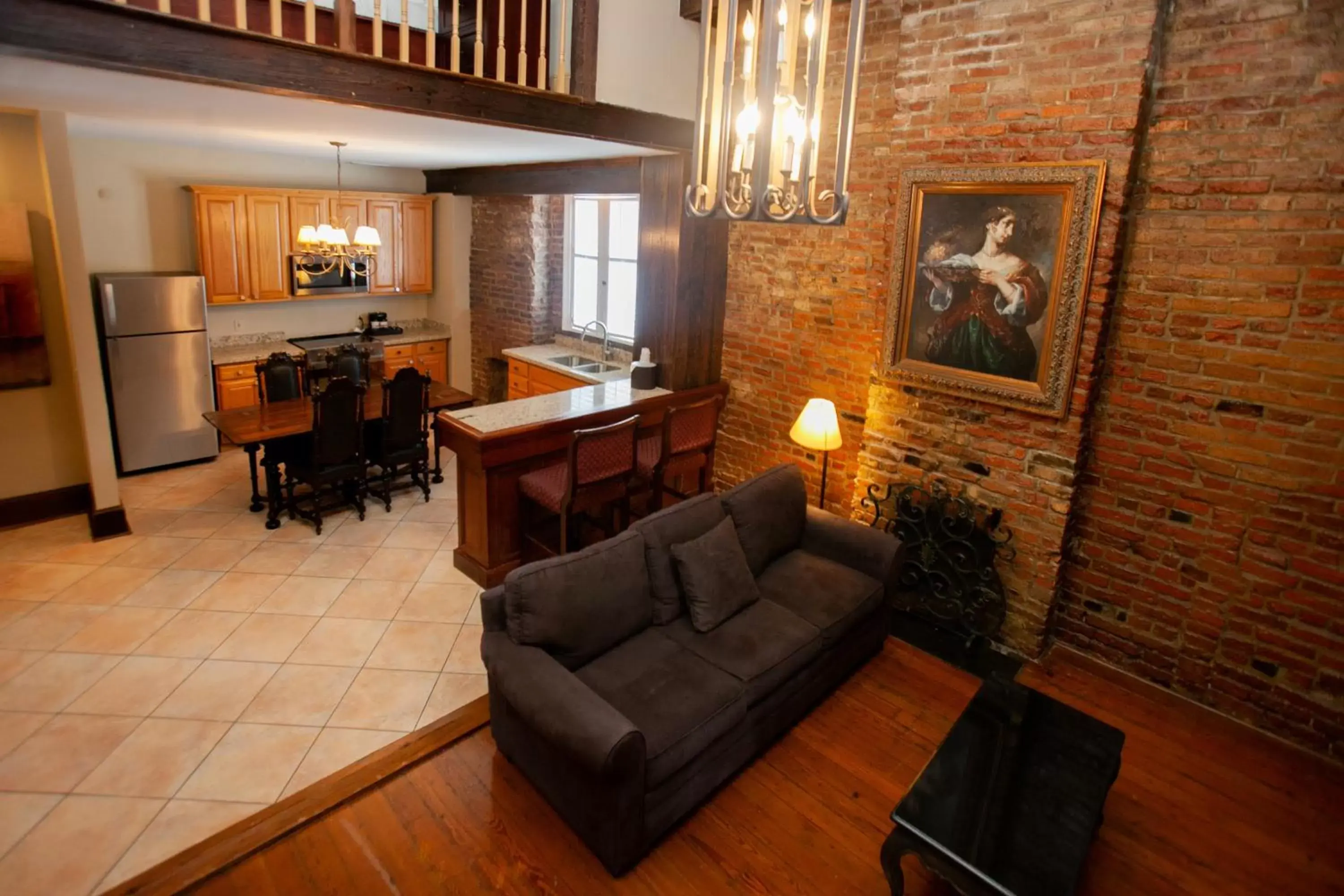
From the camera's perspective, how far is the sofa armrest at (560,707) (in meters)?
2.25

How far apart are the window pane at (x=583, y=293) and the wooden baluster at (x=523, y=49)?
3.22 metres

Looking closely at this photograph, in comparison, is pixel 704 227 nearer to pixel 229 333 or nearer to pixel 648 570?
pixel 648 570

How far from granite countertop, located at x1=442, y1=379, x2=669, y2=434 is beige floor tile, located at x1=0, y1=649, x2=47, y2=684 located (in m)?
2.21

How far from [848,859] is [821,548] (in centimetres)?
157

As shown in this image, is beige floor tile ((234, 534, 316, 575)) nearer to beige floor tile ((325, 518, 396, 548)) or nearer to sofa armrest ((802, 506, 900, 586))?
beige floor tile ((325, 518, 396, 548))

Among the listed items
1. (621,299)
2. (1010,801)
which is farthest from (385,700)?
(621,299)

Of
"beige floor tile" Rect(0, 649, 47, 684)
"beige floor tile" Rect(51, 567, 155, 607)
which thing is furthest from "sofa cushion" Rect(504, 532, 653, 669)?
"beige floor tile" Rect(51, 567, 155, 607)

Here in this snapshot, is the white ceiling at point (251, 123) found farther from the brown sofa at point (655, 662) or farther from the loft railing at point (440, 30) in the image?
the brown sofa at point (655, 662)

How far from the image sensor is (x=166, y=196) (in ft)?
19.7

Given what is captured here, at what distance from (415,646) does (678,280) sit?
2732 mm

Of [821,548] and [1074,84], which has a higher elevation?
[1074,84]

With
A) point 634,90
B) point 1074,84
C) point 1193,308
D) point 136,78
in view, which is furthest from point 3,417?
point 1193,308

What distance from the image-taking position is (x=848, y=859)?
2533 millimetres

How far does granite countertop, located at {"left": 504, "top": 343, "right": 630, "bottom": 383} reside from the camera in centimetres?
602
